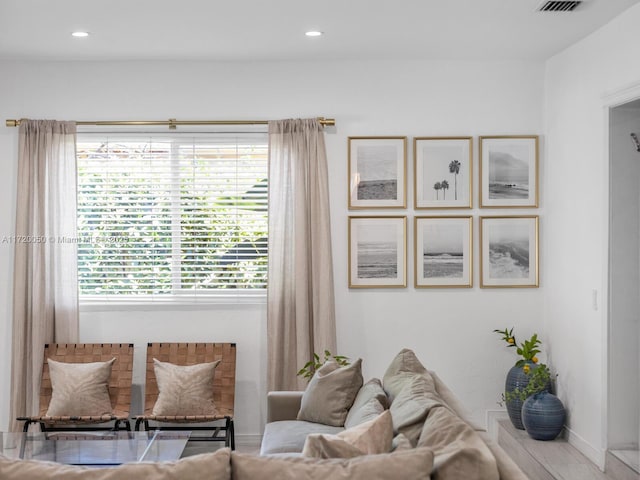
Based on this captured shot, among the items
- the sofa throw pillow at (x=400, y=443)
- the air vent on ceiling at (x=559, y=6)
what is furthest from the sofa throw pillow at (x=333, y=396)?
the air vent on ceiling at (x=559, y=6)

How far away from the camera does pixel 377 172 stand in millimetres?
5016

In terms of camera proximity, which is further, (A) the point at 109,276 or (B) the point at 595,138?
(A) the point at 109,276

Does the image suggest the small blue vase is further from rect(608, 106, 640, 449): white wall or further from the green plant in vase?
rect(608, 106, 640, 449): white wall

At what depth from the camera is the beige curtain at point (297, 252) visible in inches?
191

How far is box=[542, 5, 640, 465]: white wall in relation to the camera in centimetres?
412

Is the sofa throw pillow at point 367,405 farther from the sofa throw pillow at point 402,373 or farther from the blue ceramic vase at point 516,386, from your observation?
the blue ceramic vase at point 516,386

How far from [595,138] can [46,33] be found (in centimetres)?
336

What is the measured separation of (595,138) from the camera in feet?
14.0

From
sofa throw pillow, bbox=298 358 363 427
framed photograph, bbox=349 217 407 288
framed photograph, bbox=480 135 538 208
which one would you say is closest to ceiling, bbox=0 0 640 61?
framed photograph, bbox=480 135 538 208

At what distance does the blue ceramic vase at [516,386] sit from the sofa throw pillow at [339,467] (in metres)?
2.83

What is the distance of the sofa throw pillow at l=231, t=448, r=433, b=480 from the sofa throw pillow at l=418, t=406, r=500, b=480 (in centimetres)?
7

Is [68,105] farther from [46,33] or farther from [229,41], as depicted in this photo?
[229,41]

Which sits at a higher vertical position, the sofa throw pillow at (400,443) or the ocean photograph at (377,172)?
the ocean photograph at (377,172)

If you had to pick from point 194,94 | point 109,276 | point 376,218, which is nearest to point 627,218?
point 376,218
